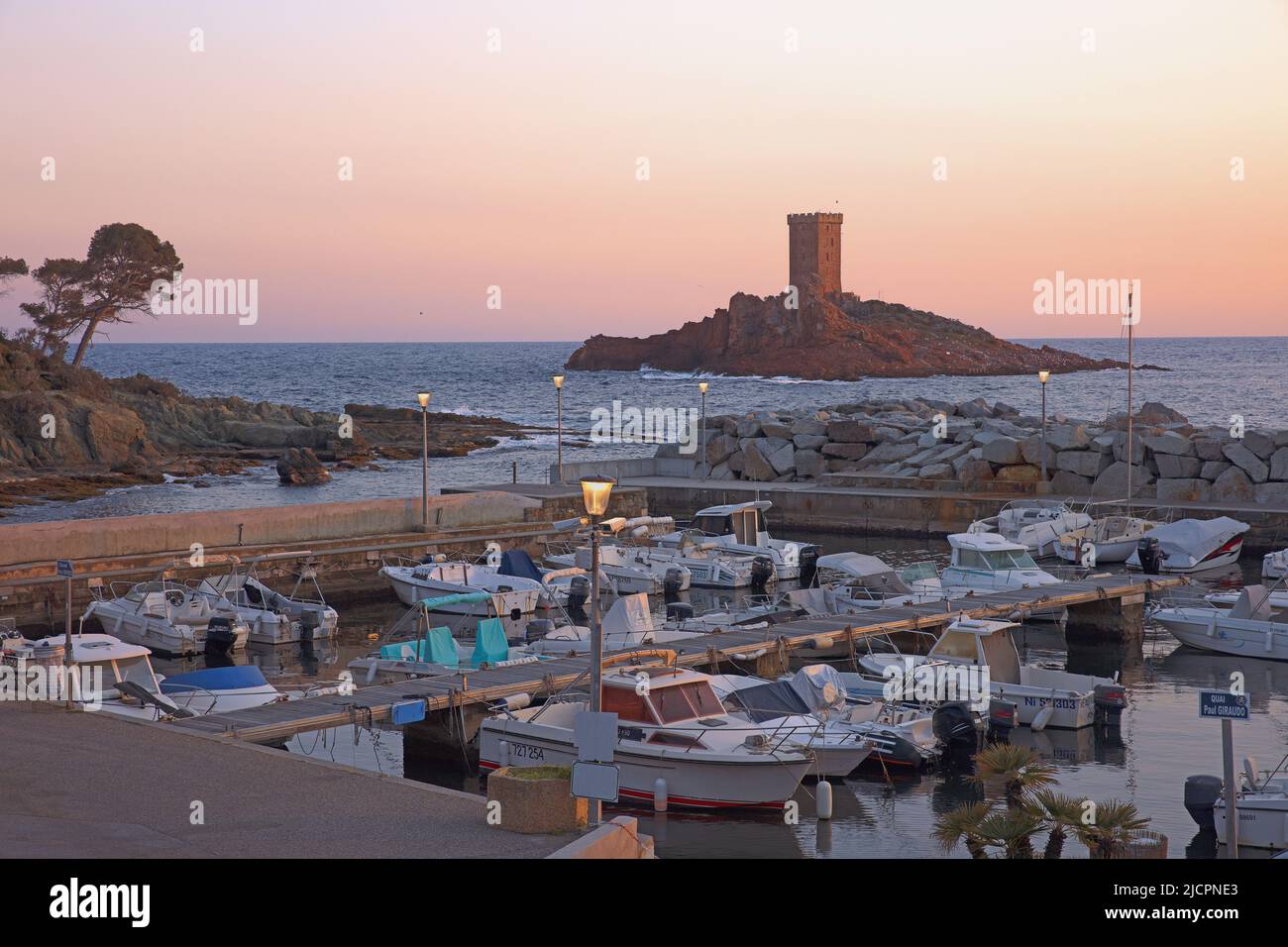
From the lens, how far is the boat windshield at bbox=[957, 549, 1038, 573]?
95.7ft

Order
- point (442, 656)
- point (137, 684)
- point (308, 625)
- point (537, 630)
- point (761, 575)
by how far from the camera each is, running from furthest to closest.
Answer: point (761, 575), point (308, 625), point (537, 630), point (442, 656), point (137, 684)

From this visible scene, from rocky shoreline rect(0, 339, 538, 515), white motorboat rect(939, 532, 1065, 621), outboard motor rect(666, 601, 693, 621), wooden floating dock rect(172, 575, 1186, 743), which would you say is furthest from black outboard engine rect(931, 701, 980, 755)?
rocky shoreline rect(0, 339, 538, 515)

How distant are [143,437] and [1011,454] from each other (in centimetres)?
3912

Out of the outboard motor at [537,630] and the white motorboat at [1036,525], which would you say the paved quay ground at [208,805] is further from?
the white motorboat at [1036,525]

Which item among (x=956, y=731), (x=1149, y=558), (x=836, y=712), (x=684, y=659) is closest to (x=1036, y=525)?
(x=1149, y=558)

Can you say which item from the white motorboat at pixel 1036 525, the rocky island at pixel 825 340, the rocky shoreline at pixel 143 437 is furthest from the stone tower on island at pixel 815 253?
the white motorboat at pixel 1036 525

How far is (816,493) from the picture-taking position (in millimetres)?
42719

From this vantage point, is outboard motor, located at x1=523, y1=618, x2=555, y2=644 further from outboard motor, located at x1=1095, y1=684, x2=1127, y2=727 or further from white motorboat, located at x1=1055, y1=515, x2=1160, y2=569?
white motorboat, located at x1=1055, y1=515, x2=1160, y2=569

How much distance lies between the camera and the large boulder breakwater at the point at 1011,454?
39.3 metres

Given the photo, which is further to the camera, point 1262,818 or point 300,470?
point 300,470

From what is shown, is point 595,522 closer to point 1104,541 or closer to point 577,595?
point 577,595

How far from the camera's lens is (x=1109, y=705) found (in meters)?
19.6

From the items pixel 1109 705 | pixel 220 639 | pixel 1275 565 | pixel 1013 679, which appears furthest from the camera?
pixel 1275 565

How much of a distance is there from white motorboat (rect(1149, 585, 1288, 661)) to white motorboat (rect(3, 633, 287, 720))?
15631mm
